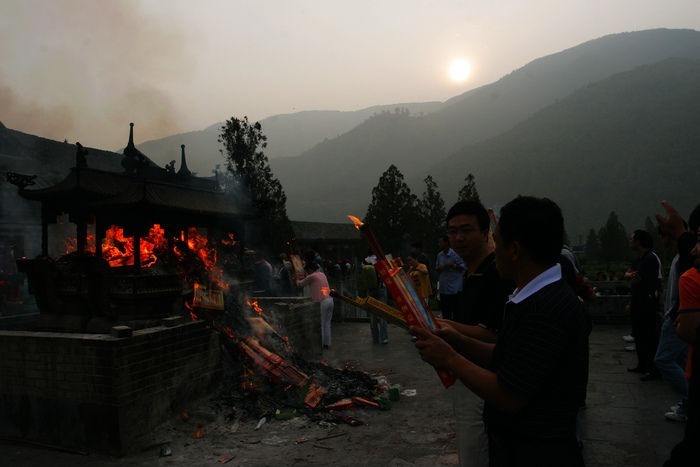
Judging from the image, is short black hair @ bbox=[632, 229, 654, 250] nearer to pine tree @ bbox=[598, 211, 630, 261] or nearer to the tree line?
the tree line

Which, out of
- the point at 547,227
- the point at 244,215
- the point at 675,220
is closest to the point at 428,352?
the point at 547,227

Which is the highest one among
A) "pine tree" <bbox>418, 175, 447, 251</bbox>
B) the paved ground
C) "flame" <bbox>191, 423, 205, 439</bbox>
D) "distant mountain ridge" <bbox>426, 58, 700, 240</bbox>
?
"distant mountain ridge" <bbox>426, 58, 700, 240</bbox>

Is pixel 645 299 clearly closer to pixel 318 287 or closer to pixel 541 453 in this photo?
pixel 318 287

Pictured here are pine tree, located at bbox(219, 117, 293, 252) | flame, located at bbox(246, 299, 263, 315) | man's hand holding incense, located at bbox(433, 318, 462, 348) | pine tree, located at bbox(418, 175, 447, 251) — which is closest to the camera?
man's hand holding incense, located at bbox(433, 318, 462, 348)

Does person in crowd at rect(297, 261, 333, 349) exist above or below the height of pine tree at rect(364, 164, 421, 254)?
below

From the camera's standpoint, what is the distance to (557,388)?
1.85 meters

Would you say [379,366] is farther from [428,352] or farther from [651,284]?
[428,352]

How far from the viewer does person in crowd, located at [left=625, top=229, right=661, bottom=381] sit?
24.4 feet

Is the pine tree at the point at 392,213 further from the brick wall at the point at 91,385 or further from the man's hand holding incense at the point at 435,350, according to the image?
the man's hand holding incense at the point at 435,350

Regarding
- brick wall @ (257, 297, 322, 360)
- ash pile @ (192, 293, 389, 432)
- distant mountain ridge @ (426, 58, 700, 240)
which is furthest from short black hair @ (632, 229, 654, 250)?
distant mountain ridge @ (426, 58, 700, 240)

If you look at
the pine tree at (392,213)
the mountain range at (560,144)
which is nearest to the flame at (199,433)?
the pine tree at (392,213)

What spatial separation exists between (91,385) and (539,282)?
5498 mm

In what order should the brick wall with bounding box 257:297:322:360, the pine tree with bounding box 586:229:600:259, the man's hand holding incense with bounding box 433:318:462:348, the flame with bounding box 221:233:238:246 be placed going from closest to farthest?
the man's hand holding incense with bounding box 433:318:462:348 < the brick wall with bounding box 257:297:322:360 < the flame with bounding box 221:233:238:246 < the pine tree with bounding box 586:229:600:259

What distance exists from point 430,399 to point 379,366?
2.23 meters
